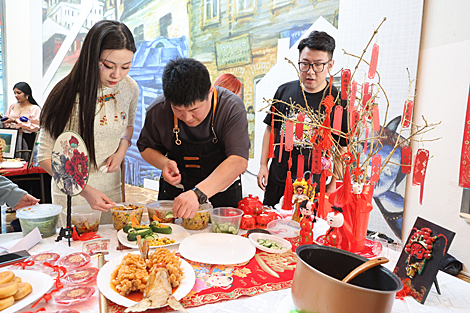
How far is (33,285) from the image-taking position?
0.96m

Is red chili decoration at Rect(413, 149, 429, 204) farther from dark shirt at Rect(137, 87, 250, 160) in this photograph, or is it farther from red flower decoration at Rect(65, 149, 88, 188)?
red flower decoration at Rect(65, 149, 88, 188)

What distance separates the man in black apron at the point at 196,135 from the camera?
1622mm

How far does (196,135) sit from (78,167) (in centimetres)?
82

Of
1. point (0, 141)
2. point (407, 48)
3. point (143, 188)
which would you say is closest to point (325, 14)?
point (407, 48)

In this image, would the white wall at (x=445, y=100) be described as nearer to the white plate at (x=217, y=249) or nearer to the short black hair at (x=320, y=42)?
the short black hair at (x=320, y=42)

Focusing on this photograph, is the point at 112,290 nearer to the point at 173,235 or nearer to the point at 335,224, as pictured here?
the point at 173,235

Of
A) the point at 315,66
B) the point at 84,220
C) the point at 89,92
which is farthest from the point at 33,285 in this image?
the point at 315,66

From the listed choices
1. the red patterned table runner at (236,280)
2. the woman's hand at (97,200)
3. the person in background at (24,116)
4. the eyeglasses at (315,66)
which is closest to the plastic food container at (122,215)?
the woman's hand at (97,200)

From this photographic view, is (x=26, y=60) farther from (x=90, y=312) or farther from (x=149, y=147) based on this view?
(x=90, y=312)

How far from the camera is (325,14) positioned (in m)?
3.84

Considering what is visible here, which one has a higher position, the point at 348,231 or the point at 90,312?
the point at 348,231

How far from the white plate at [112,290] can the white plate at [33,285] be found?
154mm

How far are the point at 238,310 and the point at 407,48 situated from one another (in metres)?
3.19

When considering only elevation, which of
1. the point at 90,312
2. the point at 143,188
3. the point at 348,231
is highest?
the point at 348,231
